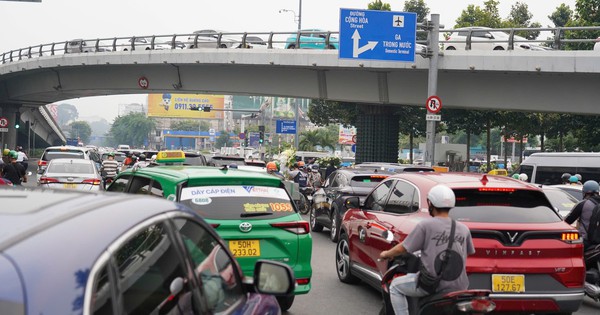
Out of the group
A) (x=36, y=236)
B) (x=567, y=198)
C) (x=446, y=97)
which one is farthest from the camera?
(x=446, y=97)

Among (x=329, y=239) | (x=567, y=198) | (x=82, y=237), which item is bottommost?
(x=329, y=239)

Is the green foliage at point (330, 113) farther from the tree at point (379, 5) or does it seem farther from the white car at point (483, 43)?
the white car at point (483, 43)

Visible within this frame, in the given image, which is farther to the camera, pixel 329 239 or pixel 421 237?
pixel 329 239

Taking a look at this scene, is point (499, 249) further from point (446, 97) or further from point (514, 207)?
point (446, 97)

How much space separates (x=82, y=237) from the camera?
2.28 m

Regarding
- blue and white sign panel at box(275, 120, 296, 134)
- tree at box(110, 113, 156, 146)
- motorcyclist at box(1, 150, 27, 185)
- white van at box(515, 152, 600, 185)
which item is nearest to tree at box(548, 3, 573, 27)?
blue and white sign panel at box(275, 120, 296, 134)

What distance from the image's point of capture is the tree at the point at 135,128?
18138 centimetres

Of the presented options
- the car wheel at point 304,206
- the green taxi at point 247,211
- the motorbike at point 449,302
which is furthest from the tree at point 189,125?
the motorbike at point 449,302

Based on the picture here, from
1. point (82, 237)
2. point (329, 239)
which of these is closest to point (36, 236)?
point (82, 237)

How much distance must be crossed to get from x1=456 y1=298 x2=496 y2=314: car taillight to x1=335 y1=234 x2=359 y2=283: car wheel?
4.26 m

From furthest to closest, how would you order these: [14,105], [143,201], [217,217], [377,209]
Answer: [14,105], [377,209], [217,217], [143,201]

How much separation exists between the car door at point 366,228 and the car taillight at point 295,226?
888 millimetres

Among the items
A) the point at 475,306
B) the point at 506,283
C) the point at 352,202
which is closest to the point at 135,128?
the point at 352,202

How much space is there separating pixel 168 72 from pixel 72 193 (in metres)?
34.3
